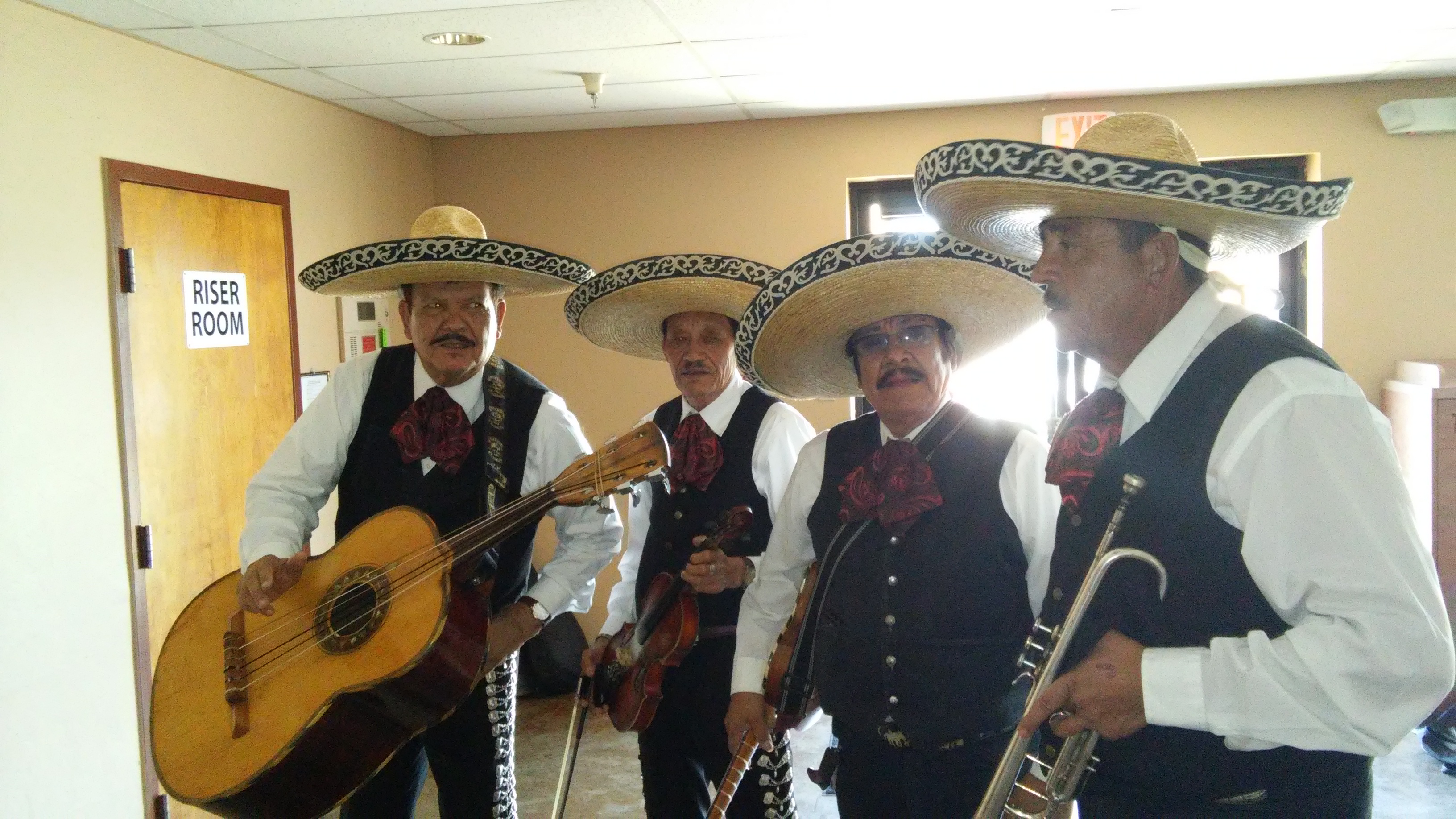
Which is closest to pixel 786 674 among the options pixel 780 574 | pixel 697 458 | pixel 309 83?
pixel 780 574

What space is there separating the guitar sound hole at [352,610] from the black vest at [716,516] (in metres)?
0.60

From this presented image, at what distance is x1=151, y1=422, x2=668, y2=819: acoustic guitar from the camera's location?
180 cm

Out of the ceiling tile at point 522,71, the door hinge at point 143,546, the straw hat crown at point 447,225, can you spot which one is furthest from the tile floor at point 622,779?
the ceiling tile at point 522,71

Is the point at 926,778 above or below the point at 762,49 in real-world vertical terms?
below

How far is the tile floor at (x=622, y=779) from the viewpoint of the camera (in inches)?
144

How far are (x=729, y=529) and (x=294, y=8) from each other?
1.97m

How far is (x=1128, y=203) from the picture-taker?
131 centimetres

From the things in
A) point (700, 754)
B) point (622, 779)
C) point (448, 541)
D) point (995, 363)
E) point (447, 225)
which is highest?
point (447, 225)

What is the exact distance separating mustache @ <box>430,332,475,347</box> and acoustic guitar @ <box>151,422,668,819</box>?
0.41 m

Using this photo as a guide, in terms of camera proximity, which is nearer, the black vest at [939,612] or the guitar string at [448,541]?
the black vest at [939,612]

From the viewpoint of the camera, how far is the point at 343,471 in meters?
2.26

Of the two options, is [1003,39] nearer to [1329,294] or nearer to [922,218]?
[922,218]

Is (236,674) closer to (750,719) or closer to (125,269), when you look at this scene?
(750,719)

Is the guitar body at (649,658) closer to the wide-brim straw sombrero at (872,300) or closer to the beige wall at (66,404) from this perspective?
the wide-brim straw sombrero at (872,300)
